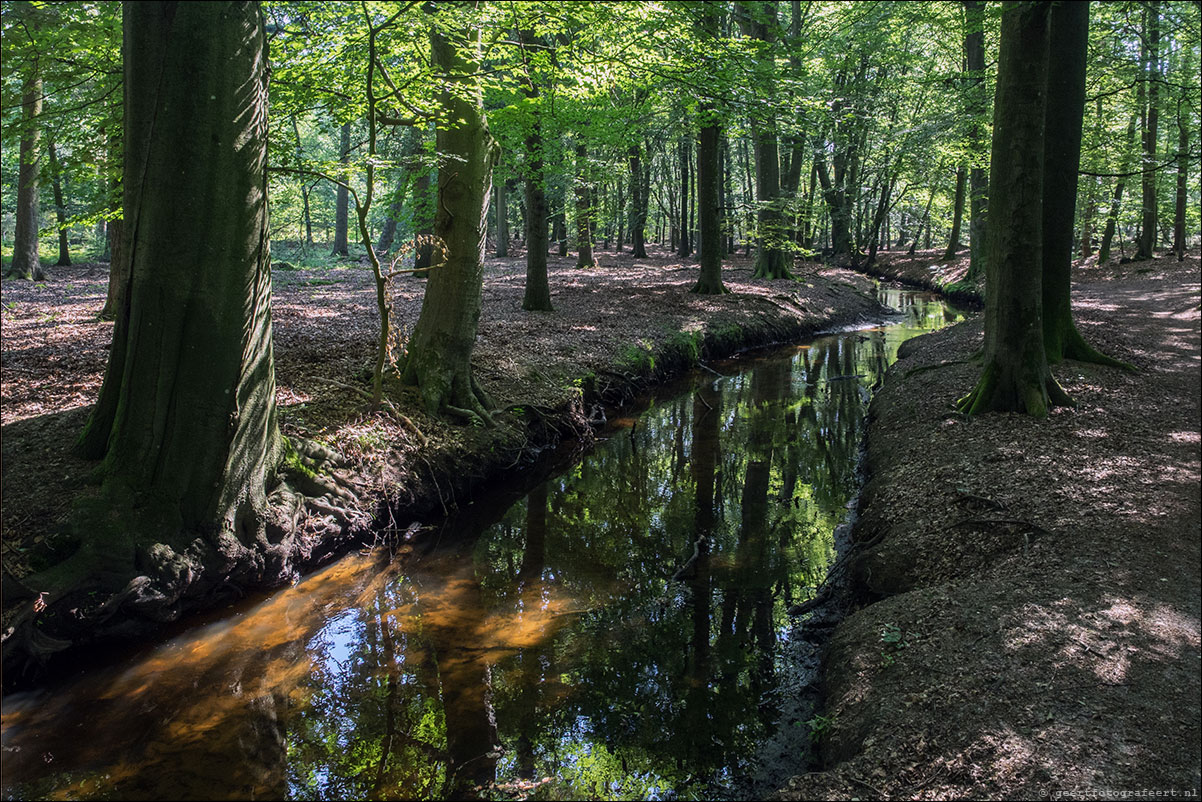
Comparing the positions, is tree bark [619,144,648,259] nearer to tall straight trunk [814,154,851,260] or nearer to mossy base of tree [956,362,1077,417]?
tall straight trunk [814,154,851,260]

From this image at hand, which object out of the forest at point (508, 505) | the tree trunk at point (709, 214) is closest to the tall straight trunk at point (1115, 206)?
the forest at point (508, 505)

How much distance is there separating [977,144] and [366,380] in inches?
840

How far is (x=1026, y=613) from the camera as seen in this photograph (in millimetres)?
4559

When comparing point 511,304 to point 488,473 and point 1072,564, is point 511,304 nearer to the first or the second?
point 488,473

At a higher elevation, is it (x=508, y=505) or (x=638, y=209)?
(x=638, y=209)

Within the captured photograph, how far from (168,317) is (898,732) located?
19.7ft

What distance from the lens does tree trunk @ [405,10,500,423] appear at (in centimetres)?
916

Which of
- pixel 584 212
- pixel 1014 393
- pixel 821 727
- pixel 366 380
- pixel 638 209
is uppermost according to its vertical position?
pixel 638 209

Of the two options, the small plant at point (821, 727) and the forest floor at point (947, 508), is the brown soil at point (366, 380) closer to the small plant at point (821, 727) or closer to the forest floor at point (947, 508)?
the forest floor at point (947, 508)

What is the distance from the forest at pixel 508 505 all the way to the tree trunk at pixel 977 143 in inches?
239

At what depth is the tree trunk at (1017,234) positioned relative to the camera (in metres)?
8.26

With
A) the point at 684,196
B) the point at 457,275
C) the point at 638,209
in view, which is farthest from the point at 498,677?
the point at 684,196

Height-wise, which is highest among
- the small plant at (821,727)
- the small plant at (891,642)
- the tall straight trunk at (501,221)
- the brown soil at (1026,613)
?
the tall straight trunk at (501,221)

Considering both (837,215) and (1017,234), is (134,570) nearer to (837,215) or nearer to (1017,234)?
(1017,234)
